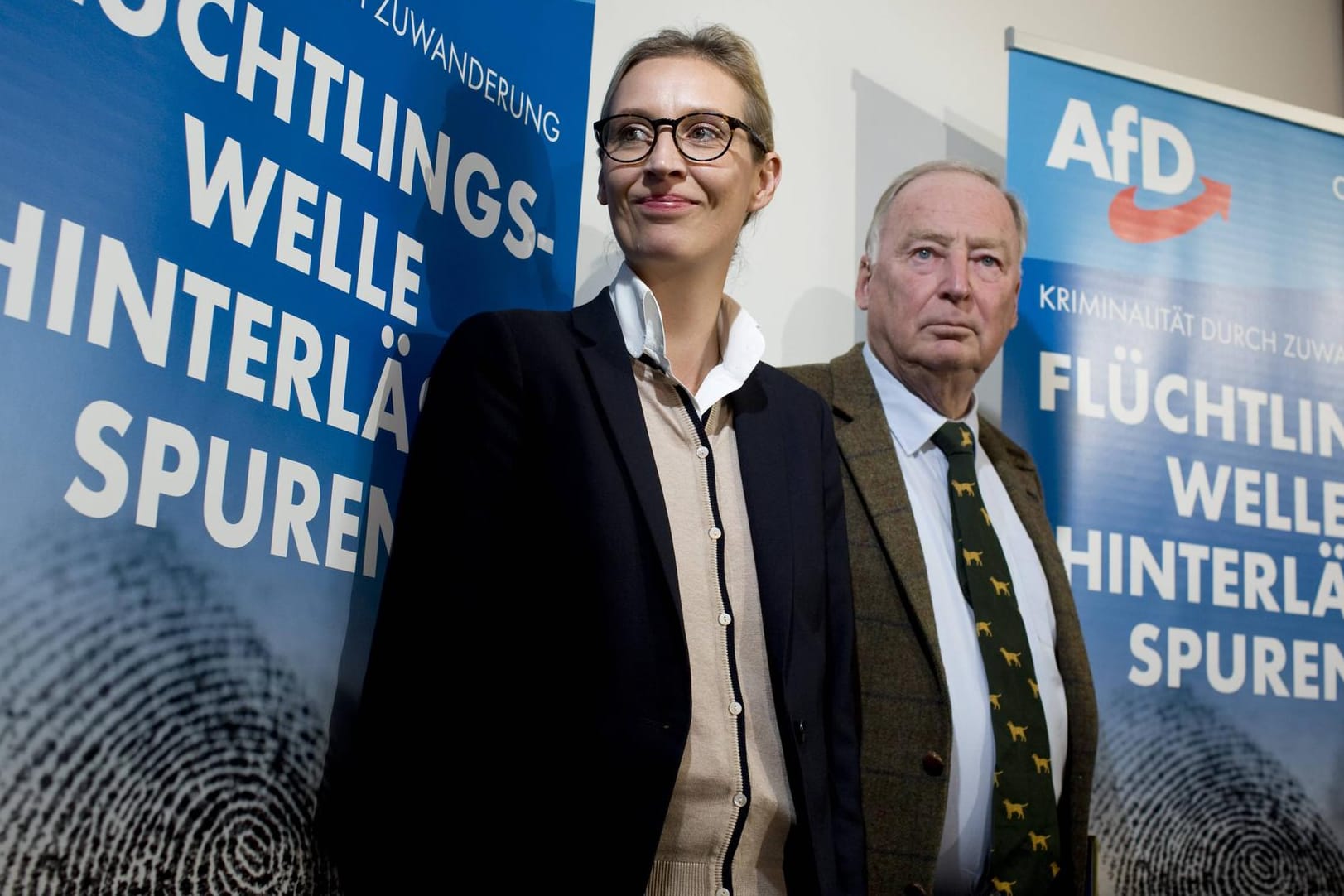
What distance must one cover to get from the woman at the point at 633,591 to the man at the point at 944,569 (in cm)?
26

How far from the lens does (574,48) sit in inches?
93.2

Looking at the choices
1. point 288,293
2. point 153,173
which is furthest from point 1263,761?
point 153,173

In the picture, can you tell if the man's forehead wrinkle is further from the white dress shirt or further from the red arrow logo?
the red arrow logo

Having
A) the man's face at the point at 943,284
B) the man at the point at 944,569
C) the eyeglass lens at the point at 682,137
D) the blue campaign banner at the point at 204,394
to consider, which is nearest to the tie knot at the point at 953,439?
the man at the point at 944,569

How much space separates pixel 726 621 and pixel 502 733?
1.03 feet

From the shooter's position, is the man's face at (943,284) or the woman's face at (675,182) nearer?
the woman's face at (675,182)

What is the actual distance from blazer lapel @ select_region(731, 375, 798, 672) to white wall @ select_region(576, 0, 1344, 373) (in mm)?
781

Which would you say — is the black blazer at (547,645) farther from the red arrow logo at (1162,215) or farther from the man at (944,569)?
the red arrow logo at (1162,215)

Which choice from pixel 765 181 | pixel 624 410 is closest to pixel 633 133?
pixel 765 181

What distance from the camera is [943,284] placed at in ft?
8.56

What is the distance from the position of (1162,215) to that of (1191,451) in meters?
0.58

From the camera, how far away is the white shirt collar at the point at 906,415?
2.49 meters

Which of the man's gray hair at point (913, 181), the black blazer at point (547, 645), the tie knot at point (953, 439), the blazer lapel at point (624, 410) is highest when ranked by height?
the man's gray hair at point (913, 181)

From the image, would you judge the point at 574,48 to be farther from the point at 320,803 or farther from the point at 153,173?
the point at 320,803
